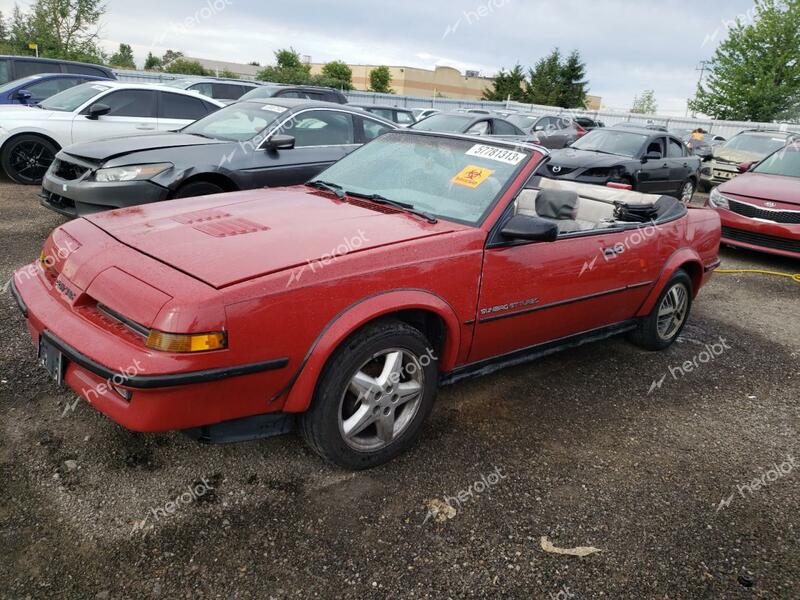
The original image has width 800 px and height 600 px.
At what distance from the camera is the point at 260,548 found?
7.55 ft

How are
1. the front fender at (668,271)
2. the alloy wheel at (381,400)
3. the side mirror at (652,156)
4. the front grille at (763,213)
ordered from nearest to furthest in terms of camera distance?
the alloy wheel at (381,400)
the front fender at (668,271)
the front grille at (763,213)
the side mirror at (652,156)

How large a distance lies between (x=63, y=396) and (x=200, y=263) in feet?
4.81

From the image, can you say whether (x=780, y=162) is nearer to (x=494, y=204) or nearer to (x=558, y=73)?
(x=494, y=204)

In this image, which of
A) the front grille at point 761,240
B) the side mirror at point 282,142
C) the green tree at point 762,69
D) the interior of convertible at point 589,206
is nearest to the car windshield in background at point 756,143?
the front grille at point 761,240

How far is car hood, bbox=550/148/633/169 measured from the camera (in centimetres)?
938

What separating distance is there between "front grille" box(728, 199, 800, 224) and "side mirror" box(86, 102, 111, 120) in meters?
8.69

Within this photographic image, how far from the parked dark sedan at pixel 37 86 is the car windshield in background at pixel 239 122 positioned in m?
4.21

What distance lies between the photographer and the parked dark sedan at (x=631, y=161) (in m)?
9.35

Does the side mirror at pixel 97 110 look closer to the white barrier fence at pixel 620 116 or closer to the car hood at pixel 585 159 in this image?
the car hood at pixel 585 159

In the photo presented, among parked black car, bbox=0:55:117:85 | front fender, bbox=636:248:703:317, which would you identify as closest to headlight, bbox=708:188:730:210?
front fender, bbox=636:248:703:317

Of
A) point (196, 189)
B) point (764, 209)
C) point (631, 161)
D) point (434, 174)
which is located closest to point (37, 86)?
point (196, 189)

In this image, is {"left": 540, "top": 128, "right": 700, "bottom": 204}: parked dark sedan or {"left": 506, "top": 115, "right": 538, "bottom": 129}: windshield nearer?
{"left": 540, "top": 128, "right": 700, "bottom": 204}: parked dark sedan

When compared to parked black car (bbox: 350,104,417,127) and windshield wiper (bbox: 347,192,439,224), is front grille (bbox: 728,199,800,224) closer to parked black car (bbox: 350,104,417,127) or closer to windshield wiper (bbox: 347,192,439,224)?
windshield wiper (bbox: 347,192,439,224)

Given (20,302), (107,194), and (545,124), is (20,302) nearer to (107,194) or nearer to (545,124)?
(107,194)
